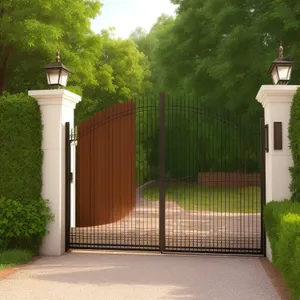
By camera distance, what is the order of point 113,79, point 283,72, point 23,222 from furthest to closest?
point 113,79 → point 283,72 → point 23,222

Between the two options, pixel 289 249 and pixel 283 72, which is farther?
pixel 283 72

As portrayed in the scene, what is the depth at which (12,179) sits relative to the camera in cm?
909

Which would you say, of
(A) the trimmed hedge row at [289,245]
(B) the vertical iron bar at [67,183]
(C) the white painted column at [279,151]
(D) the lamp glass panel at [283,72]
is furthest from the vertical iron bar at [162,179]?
(A) the trimmed hedge row at [289,245]

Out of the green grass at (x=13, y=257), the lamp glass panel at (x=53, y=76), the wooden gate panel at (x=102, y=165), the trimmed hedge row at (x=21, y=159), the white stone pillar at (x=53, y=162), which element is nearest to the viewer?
the green grass at (x=13, y=257)

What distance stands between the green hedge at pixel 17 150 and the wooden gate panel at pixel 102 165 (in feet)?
3.59

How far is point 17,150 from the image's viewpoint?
357 inches

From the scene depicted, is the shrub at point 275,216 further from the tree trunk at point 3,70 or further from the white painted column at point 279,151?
the tree trunk at point 3,70

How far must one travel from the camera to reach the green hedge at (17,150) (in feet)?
29.7

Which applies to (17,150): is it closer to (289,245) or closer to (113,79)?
(289,245)

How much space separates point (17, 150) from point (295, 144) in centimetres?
481

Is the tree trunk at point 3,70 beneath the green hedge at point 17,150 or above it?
above

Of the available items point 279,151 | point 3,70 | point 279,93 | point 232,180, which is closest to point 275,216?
point 279,151

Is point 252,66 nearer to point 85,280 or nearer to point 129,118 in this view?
point 129,118

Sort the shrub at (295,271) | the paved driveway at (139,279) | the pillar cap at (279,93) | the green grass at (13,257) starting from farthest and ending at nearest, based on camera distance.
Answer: the pillar cap at (279,93) < the green grass at (13,257) < the paved driveway at (139,279) < the shrub at (295,271)
